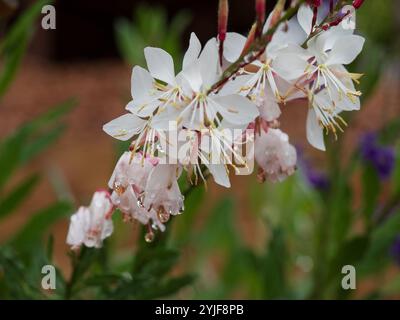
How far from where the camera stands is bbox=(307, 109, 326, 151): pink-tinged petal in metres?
0.62

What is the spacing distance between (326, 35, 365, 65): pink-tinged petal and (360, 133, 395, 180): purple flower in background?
0.51 metres

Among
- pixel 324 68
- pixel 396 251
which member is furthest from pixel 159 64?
pixel 396 251

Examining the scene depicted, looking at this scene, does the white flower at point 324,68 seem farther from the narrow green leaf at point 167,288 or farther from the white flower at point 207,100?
the narrow green leaf at point 167,288

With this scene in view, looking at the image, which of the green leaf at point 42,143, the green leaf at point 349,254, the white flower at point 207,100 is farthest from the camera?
the green leaf at point 42,143

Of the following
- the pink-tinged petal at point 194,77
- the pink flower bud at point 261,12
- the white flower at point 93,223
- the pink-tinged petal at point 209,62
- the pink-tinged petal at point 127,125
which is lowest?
the white flower at point 93,223

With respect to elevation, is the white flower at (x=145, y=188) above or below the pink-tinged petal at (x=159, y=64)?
below

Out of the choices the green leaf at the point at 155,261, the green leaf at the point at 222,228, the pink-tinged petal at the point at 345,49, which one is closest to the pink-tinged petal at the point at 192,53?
the pink-tinged petal at the point at 345,49

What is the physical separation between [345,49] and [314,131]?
0.07 meters

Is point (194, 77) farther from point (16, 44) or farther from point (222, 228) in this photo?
point (222, 228)

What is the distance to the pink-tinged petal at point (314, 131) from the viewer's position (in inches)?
24.5

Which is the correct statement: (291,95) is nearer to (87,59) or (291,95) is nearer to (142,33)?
(142,33)

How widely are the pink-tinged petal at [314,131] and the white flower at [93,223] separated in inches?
6.6

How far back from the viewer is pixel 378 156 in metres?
1.12

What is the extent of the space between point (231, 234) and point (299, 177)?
17 centimetres
